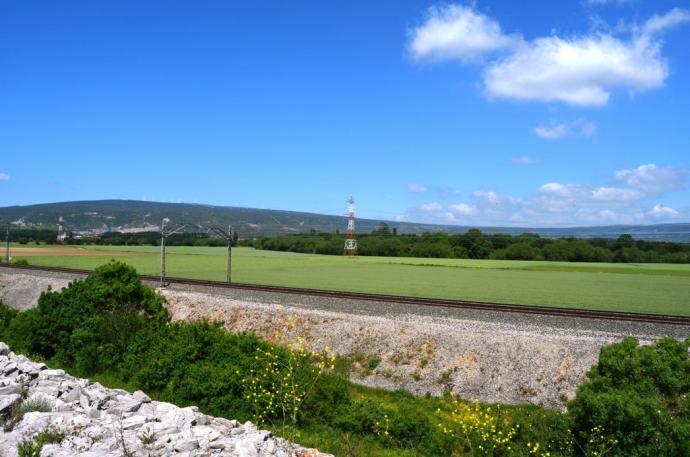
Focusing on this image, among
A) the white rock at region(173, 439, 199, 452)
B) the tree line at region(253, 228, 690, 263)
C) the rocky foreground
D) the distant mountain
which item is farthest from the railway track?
the tree line at region(253, 228, 690, 263)

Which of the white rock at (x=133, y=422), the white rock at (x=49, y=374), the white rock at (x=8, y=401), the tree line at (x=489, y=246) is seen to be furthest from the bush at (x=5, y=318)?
the tree line at (x=489, y=246)

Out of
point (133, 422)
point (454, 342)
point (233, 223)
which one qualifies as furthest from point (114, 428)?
point (233, 223)

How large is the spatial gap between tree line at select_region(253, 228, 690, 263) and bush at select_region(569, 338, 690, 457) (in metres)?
49.7

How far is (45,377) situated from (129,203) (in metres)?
183

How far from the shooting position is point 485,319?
71.4 ft

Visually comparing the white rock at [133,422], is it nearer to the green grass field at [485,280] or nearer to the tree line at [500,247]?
the green grass field at [485,280]

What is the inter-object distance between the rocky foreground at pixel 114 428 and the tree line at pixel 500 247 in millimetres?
54607

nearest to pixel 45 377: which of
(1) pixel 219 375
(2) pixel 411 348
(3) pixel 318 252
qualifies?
(1) pixel 219 375

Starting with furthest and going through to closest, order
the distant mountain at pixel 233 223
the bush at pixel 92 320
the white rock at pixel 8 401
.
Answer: the distant mountain at pixel 233 223 < the bush at pixel 92 320 < the white rock at pixel 8 401

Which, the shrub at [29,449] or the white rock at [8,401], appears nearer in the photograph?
the shrub at [29,449]

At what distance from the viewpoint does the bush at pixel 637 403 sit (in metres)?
9.56

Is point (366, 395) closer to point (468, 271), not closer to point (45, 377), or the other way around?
point (45, 377)

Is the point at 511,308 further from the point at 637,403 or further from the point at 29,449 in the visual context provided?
the point at 29,449

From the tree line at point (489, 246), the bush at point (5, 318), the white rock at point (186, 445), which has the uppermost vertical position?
the tree line at point (489, 246)
